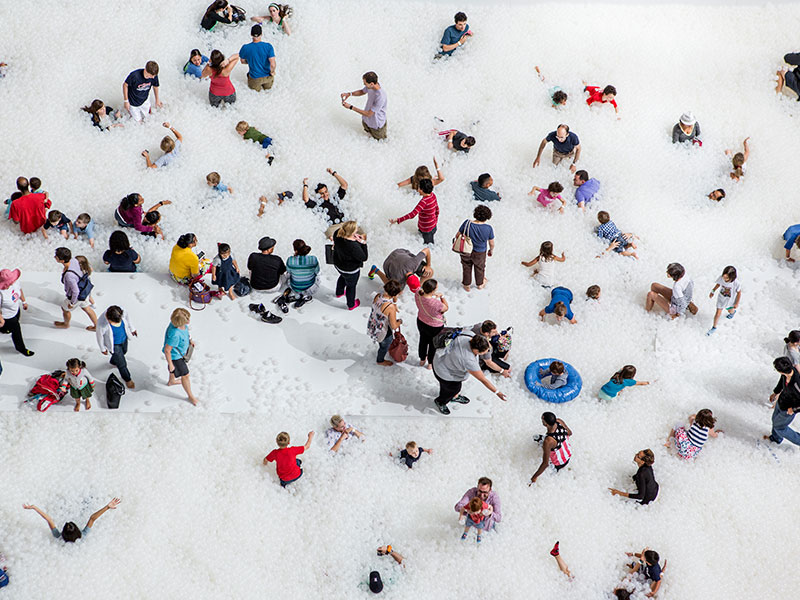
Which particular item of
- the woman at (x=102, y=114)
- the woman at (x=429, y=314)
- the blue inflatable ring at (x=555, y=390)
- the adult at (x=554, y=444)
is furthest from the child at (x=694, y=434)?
the woman at (x=102, y=114)

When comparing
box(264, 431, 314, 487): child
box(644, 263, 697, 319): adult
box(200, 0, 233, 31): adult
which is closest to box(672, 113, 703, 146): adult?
box(644, 263, 697, 319): adult

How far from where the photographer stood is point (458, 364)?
10.4m

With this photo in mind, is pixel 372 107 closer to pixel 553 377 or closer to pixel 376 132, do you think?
pixel 376 132

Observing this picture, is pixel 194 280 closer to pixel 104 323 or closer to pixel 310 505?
pixel 104 323

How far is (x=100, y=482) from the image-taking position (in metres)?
10.3

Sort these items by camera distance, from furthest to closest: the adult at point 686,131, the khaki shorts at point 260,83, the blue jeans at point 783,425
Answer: the khaki shorts at point 260,83
the adult at point 686,131
the blue jeans at point 783,425

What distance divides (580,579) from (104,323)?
20.2ft

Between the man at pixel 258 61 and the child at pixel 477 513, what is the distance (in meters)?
7.54

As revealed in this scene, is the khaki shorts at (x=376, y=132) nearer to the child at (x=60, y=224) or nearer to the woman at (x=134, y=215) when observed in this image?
the woman at (x=134, y=215)

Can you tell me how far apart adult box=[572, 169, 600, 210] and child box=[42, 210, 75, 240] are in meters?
7.17

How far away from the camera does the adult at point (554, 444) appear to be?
34.2 ft

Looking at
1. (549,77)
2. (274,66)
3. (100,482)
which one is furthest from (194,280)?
(549,77)

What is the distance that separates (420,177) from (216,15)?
15.4ft

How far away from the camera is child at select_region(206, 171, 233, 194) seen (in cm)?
1270
